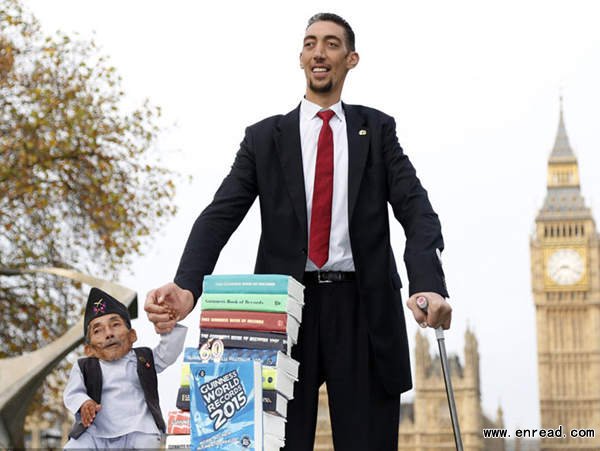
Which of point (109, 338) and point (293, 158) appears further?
point (109, 338)

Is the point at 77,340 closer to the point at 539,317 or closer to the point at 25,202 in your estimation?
the point at 25,202

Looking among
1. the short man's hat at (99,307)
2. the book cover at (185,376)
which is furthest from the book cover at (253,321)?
the short man's hat at (99,307)

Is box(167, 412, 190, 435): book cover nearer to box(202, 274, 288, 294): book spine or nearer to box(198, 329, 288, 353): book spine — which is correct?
box(198, 329, 288, 353): book spine

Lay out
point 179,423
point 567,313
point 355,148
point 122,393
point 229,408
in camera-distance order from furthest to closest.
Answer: point 567,313
point 122,393
point 355,148
point 179,423
point 229,408

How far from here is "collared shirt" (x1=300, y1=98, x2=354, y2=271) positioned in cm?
303

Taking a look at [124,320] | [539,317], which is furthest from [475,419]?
[124,320]

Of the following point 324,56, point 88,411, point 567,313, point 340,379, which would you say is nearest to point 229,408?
point 340,379

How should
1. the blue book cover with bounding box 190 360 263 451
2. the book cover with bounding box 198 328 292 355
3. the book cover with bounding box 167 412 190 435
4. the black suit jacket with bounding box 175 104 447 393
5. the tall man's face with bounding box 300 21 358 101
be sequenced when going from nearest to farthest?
1. the blue book cover with bounding box 190 360 263 451
2. the book cover with bounding box 198 328 292 355
3. the book cover with bounding box 167 412 190 435
4. the black suit jacket with bounding box 175 104 447 393
5. the tall man's face with bounding box 300 21 358 101

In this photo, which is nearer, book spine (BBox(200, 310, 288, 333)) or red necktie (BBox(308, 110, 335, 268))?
book spine (BBox(200, 310, 288, 333))

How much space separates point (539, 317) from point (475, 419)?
16326 mm

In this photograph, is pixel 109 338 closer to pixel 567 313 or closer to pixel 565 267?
pixel 565 267

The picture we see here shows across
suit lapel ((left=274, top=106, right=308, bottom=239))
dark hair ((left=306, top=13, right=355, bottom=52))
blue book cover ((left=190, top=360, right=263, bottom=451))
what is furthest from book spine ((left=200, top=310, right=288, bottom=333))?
dark hair ((left=306, top=13, right=355, bottom=52))

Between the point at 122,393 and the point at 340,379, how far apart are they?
2.31ft

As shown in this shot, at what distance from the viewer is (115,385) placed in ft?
10.6
